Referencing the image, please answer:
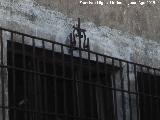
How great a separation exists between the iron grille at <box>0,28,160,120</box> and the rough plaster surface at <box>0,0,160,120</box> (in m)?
0.07

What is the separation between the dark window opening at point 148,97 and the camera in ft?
25.1

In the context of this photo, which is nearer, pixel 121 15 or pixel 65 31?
pixel 65 31

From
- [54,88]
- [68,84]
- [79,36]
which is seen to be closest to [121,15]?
[79,36]

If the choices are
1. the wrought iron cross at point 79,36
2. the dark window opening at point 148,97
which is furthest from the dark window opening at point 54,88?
the dark window opening at point 148,97

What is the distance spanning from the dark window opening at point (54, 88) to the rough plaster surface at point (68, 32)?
0.18 meters

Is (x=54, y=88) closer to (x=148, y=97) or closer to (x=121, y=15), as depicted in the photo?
(x=148, y=97)

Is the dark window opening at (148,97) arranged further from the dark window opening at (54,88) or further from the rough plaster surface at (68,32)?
the dark window opening at (54,88)

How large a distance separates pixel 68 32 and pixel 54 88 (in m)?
0.80

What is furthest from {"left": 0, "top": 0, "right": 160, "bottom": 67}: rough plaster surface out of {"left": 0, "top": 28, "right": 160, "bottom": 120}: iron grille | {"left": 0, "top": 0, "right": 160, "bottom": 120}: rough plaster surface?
{"left": 0, "top": 28, "right": 160, "bottom": 120}: iron grille

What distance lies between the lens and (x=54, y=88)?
22.0ft

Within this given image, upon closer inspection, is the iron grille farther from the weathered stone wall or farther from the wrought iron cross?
the weathered stone wall

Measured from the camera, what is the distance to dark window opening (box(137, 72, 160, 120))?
7.64 metres

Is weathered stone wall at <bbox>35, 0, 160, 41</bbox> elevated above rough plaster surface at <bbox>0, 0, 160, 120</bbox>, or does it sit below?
above

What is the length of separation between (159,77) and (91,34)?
43.4 inches
